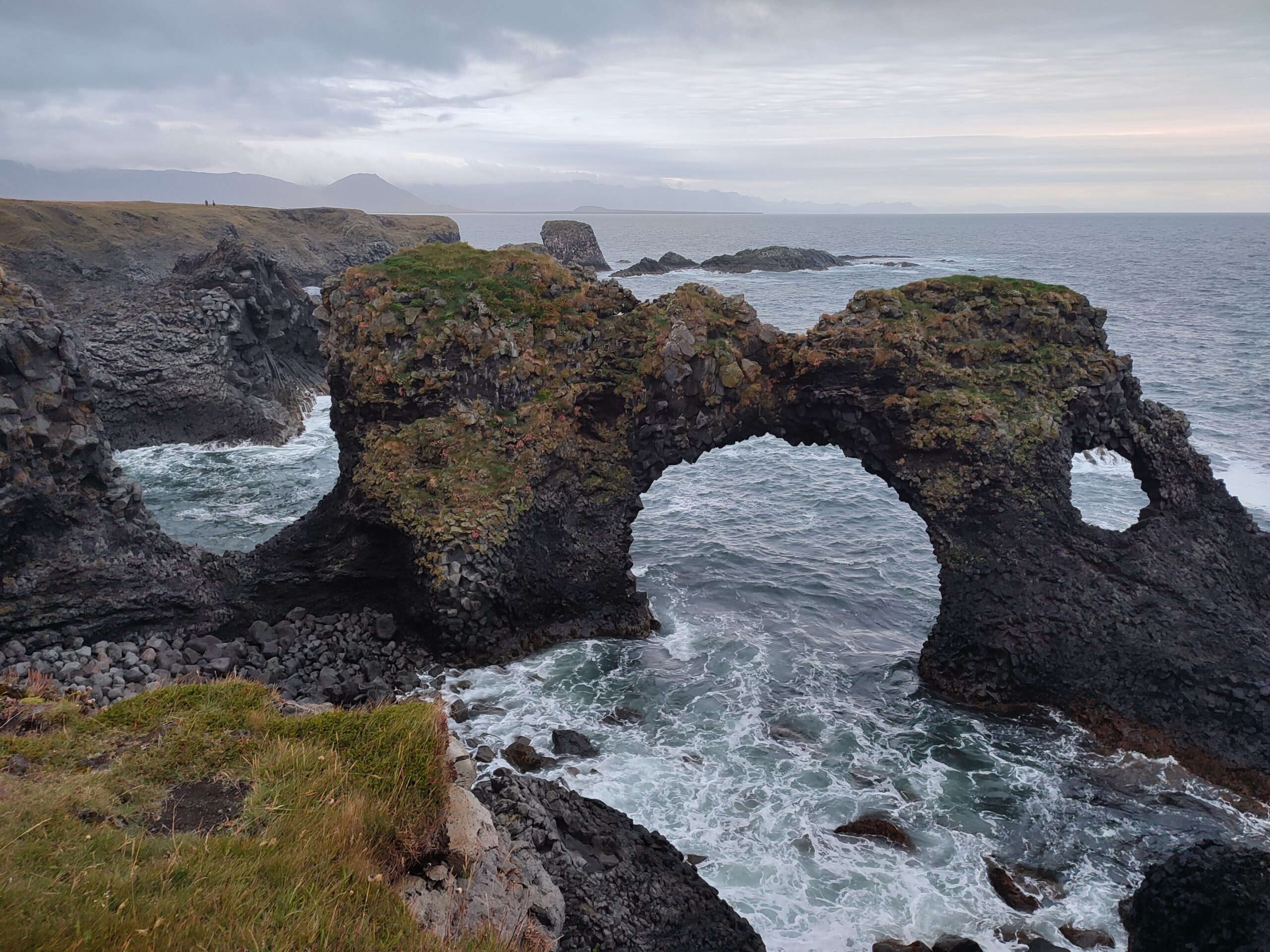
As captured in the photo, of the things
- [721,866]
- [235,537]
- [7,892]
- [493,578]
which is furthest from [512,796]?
[235,537]

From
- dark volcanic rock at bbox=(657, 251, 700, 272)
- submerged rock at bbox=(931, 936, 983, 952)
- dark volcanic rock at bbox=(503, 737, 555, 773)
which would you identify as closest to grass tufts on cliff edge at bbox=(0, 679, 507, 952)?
dark volcanic rock at bbox=(503, 737, 555, 773)

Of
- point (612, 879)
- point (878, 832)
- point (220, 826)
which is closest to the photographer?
point (220, 826)

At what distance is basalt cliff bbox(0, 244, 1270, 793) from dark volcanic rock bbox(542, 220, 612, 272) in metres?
106

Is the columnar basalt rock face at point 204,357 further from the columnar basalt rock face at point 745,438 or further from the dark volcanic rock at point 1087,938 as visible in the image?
the dark volcanic rock at point 1087,938

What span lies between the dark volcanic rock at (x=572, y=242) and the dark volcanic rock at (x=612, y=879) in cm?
12136

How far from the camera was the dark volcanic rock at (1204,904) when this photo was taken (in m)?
15.6

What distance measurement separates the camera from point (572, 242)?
136 meters

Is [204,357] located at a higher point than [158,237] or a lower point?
lower

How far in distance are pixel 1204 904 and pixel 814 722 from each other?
31.6 ft

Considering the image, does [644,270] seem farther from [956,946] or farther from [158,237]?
[956,946]

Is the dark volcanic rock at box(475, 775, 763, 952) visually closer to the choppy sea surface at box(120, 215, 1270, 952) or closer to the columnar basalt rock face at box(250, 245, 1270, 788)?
the choppy sea surface at box(120, 215, 1270, 952)

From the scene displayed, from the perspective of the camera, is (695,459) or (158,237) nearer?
(695,459)

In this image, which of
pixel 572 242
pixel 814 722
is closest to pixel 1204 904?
pixel 814 722

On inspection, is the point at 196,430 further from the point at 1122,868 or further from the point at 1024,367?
the point at 1122,868
